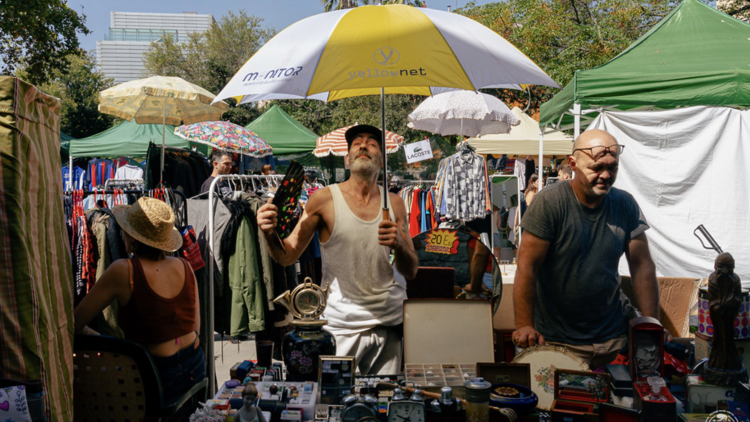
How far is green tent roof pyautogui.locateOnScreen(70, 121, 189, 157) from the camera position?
1364cm

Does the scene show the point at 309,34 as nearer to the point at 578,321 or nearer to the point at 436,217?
the point at 578,321

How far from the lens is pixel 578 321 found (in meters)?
2.90

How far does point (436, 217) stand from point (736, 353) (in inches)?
264

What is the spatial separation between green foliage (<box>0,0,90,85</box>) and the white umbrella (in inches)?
441

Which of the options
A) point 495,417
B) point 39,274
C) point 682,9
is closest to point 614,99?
point 682,9

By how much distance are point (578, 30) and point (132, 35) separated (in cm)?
18849

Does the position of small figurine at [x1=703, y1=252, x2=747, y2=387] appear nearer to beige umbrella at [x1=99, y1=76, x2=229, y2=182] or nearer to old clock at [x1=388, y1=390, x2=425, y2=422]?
old clock at [x1=388, y1=390, x2=425, y2=422]

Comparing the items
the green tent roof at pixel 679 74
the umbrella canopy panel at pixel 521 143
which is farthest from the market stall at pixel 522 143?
the green tent roof at pixel 679 74

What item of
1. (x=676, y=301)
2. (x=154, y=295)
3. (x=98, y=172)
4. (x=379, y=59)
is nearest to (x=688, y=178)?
(x=676, y=301)

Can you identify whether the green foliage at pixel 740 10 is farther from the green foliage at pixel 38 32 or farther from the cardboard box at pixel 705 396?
the green foliage at pixel 38 32

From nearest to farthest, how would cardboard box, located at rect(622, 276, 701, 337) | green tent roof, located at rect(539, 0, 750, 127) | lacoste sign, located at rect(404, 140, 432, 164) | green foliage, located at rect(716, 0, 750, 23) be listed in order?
cardboard box, located at rect(622, 276, 701, 337)
green tent roof, located at rect(539, 0, 750, 127)
lacoste sign, located at rect(404, 140, 432, 164)
green foliage, located at rect(716, 0, 750, 23)

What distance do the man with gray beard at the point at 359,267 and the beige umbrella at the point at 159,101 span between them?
13.0 feet

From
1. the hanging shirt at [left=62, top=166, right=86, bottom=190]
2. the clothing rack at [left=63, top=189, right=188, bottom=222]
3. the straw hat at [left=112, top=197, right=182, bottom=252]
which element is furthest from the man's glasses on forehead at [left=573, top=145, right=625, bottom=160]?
the hanging shirt at [left=62, top=166, right=86, bottom=190]

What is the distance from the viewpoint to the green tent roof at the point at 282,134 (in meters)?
14.7
